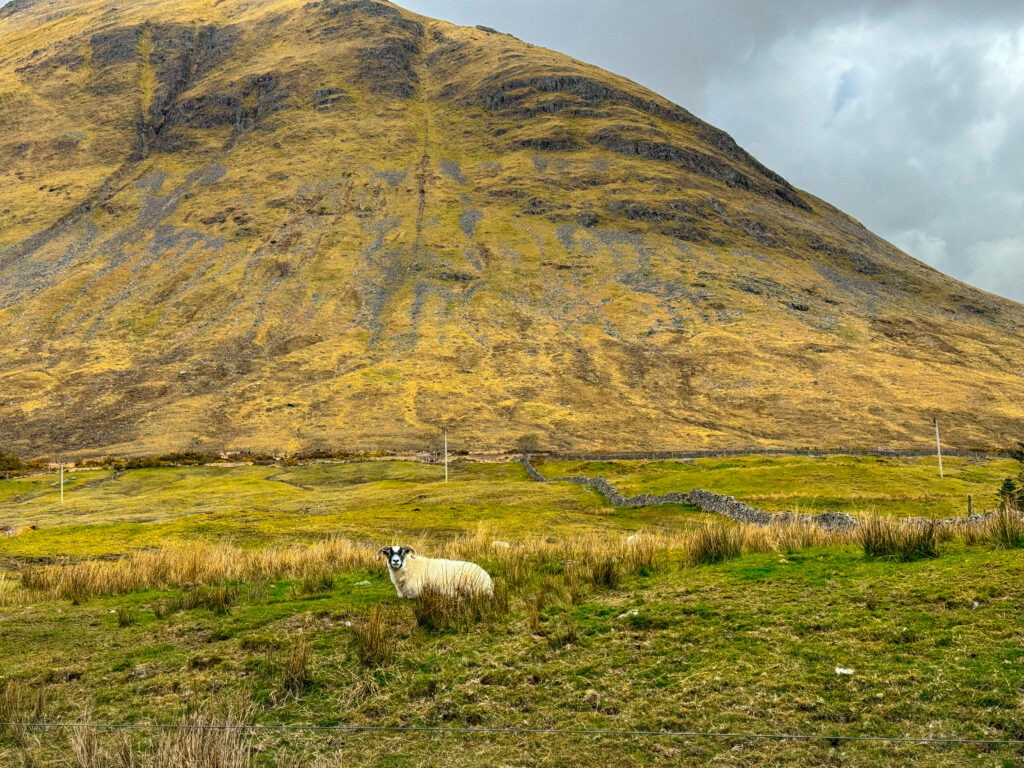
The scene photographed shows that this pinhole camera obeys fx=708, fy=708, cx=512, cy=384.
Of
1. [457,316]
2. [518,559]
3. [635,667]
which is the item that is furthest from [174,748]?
[457,316]

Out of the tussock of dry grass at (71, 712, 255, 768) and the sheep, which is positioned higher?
the sheep

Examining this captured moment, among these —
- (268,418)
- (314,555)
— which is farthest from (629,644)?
(268,418)

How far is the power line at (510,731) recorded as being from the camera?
20.0 feet

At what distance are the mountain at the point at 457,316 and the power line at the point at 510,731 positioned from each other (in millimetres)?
83544

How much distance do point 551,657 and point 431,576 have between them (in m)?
4.16

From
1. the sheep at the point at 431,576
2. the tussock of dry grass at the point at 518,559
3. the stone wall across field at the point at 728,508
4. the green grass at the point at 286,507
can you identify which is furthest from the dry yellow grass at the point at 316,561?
the green grass at the point at 286,507

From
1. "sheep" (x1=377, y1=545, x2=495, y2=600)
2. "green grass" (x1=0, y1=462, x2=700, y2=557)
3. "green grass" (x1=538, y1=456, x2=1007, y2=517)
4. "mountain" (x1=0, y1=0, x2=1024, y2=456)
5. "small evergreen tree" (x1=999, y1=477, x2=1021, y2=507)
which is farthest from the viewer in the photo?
"mountain" (x1=0, y1=0, x2=1024, y2=456)

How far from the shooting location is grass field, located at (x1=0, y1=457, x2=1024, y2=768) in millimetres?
6656

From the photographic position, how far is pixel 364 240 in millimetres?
160750

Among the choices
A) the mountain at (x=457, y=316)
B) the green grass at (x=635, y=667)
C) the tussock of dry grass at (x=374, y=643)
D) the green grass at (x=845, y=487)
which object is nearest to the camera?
the green grass at (x=635, y=667)

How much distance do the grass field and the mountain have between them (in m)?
77.9

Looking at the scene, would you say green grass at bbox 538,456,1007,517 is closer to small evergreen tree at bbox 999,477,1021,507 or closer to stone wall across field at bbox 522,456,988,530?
stone wall across field at bbox 522,456,988,530

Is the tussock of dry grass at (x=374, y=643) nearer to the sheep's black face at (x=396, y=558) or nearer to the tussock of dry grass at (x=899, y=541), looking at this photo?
the sheep's black face at (x=396, y=558)

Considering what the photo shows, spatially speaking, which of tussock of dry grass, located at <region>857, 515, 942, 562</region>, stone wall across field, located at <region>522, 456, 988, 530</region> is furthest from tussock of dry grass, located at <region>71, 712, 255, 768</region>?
stone wall across field, located at <region>522, 456, 988, 530</region>
